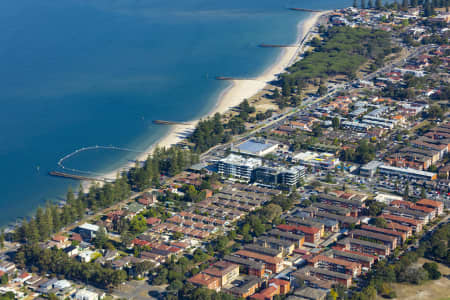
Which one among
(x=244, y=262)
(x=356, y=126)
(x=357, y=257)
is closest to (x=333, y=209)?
(x=357, y=257)

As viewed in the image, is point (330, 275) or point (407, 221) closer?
point (330, 275)

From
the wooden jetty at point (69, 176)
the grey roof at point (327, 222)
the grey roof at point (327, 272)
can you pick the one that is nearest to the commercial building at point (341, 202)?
the grey roof at point (327, 222)

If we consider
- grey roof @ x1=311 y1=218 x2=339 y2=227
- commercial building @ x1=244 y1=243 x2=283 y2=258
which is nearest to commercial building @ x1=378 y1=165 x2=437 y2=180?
grey roof @ x1=311 y1=218 x2=339 y2=227

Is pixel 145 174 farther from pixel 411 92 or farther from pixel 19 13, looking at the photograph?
pixel 19 13

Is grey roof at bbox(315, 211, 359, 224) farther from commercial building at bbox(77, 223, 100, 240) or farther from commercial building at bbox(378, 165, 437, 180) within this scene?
commercial building at bbox(77, 223, 100, 240)

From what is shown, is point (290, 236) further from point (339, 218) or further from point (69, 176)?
point (69, 176)

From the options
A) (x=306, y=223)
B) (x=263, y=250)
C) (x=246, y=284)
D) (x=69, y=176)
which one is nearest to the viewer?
(x=246, y=284)

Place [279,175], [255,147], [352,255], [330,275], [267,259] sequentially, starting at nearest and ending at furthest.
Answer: [330,275], [267,259], [352,255], [279,175], [255,147]
